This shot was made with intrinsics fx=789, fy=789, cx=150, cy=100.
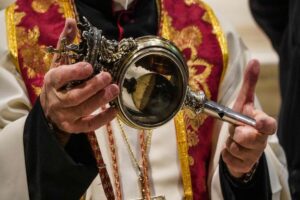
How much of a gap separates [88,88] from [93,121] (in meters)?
0.09

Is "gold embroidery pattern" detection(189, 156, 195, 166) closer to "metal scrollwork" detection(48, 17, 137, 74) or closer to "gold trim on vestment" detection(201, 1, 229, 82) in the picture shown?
"gold trim on vestment" detection(201, 1, 229, 82)

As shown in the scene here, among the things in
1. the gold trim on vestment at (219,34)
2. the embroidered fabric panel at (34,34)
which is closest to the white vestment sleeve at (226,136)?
the gold trim on vestment at (219,34)

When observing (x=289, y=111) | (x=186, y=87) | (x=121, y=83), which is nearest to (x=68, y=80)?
(x=121, y=83)

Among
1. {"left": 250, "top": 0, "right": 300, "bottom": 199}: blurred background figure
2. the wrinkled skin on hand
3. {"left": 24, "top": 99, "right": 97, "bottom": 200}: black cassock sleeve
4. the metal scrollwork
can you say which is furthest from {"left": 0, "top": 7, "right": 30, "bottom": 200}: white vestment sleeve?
{"left": 250, "top": 0, "right": 300, "bottom": 199}: blurred background figure

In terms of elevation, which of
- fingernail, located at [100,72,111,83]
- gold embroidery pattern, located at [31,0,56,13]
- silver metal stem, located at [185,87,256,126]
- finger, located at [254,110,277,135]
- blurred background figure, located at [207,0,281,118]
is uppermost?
fingernail, located at [100,72,111,83]

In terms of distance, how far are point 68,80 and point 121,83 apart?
3.7 inches

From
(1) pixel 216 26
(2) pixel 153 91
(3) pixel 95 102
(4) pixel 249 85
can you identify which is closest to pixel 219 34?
(1) pixel 216 26

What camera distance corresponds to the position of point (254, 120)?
54.2 inches

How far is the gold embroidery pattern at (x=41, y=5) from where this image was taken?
1727 mm

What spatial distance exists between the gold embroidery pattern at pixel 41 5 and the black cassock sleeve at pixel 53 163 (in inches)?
15.4

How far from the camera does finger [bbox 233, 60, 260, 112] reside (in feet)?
4.63

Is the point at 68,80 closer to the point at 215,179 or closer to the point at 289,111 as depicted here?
the point at 215,179

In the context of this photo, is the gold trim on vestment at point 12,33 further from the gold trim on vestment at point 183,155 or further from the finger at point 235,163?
the finger at point 235,163

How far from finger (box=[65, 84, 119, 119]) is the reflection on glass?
0.20ft
